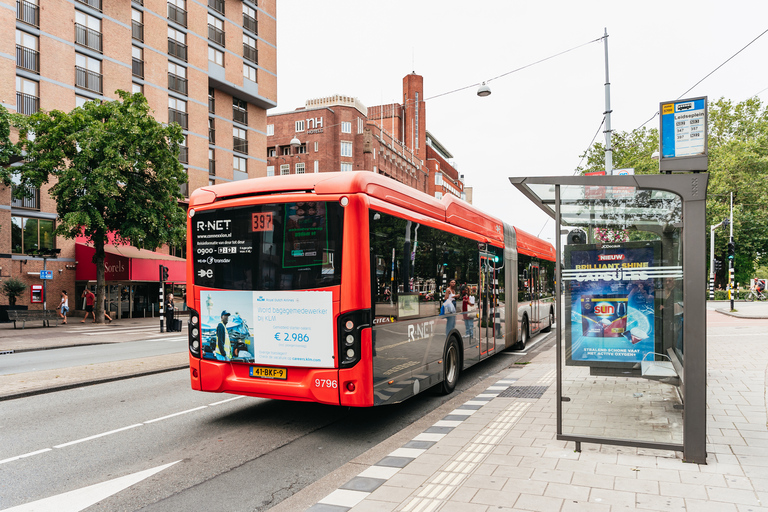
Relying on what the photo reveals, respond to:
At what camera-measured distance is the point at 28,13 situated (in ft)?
93.9

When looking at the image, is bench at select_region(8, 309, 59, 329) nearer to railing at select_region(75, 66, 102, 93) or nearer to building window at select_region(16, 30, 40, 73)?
building window at select_region(16, 30, 40, 73)

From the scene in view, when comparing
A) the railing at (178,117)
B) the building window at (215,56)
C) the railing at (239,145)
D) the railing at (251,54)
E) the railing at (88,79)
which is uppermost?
the railing at (251,54)

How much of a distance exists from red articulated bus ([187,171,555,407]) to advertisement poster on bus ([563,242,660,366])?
2.07 metres

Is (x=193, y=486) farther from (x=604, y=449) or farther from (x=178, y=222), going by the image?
(x=178, y=222)

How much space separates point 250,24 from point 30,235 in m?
24.8

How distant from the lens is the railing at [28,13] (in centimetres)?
2811

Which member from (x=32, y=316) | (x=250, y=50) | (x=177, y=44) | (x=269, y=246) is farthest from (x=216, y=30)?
(x=269, y=246)

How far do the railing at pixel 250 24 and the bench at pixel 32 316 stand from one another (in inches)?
1107

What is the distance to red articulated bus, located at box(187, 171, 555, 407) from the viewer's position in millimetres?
5895

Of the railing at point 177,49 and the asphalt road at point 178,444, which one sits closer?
the asphalt road at point 178,444

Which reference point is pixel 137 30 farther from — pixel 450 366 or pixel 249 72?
pixel 450 366

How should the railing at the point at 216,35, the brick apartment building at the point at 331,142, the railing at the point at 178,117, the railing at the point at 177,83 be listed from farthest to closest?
1. the brick apartment building at the point at 331,142
2. the railing at the point at 216,35
3. the railing at the point at 177,83
4. the railing at the point at 178,117

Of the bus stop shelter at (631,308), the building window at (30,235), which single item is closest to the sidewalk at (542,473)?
the bus stop shelter at (631,308)

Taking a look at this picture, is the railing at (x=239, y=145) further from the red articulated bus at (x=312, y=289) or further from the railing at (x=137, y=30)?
the red articulated bus at (x=312, y=289)
